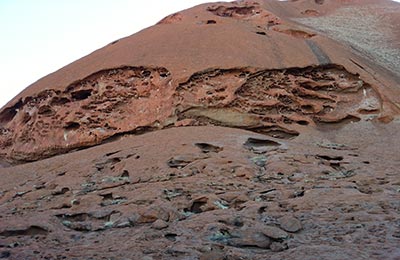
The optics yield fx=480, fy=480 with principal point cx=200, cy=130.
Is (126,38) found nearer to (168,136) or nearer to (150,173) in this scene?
(168,136)

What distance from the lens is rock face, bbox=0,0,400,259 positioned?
4270 mm

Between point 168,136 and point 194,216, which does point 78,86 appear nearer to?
point 168,136

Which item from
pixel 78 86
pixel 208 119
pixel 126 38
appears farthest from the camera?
pixel 126 38

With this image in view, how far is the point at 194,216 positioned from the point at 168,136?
303cm

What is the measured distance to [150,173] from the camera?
627 centimetres

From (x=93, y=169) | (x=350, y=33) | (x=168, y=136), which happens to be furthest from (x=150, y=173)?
(x=350, y=33)

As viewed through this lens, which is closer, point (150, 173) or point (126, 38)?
point (150, 173)

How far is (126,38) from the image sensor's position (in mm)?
11406

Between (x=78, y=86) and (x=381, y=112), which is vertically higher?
(x=78, y=86)

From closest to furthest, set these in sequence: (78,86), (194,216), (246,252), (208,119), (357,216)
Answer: (246,252) < (357,216) < (194,216) < (208,119) < (78,86)

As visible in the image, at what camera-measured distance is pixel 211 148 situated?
7.01 meters

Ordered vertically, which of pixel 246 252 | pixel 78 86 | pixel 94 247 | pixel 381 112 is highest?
pixel 78 86

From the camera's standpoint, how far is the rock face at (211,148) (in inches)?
168

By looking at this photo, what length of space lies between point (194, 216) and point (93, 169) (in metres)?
2.53
